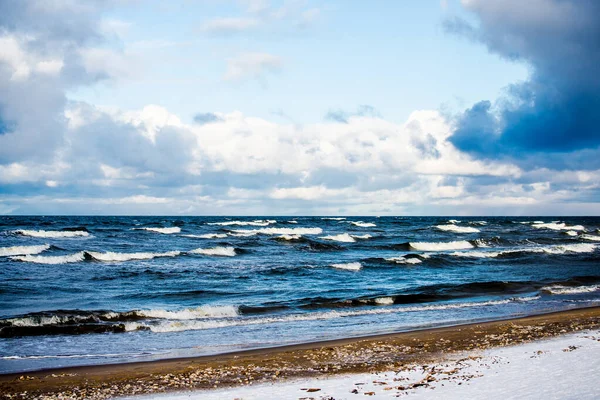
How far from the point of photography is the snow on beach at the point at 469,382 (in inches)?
318

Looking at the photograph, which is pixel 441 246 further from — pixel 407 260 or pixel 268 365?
pixel 268 365

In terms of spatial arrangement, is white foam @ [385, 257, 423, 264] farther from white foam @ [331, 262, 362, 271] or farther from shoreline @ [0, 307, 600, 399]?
shoreline @ [0, 307, 600, 399]

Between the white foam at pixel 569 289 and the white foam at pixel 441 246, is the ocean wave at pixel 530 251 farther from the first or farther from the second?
the white foam at pixel 569 289

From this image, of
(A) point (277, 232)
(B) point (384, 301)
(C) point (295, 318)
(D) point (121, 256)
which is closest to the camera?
(C) point (295, 318)

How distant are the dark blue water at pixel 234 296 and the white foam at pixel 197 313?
7cm

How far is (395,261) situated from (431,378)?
87.6 feet

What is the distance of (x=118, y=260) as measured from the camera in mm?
34344

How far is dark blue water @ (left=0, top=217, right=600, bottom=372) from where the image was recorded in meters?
14.7

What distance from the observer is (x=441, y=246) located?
5228 centimetres

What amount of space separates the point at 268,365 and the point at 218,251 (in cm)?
2952

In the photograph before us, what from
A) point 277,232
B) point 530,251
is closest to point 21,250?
point 277,232

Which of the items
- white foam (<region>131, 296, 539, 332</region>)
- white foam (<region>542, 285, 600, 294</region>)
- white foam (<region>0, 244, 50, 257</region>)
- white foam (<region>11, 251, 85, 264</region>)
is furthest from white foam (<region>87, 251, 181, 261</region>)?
white foam (<region>542, 285, 600, 294</region>)

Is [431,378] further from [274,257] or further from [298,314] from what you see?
[274,257]

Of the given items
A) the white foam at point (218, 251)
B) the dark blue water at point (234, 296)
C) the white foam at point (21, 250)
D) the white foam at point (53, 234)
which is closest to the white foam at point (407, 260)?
the dark blue water at point (234, 296)
